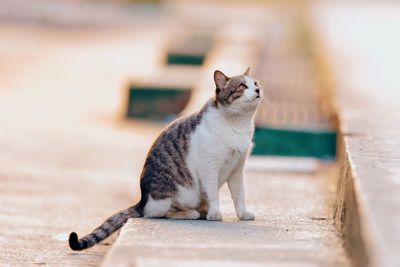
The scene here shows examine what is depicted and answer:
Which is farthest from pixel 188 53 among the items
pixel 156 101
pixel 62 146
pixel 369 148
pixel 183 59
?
pixel 369 148

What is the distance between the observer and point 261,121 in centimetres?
1069

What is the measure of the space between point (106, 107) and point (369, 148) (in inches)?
351

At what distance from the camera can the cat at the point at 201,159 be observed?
627 centimetres

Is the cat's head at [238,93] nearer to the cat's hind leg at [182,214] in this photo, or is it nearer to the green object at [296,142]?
the cat's hind leg at [182,214]

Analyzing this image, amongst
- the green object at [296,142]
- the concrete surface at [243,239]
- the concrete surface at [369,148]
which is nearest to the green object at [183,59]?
the concrete surface at [369,148]

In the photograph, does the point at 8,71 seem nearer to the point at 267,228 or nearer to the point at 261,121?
the point at 261,121

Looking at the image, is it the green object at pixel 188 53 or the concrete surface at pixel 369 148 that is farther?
the green object at pixel 188 53

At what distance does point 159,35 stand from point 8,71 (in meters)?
8.70

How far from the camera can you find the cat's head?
6215 mm

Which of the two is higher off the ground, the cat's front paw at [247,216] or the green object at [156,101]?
the cat's front paw at [247,216]

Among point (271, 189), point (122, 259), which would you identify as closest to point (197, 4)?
point (271, 189)

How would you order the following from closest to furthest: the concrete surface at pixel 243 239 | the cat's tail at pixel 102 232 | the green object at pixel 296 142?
the concrete surface at pixel 243 239
the cat's tail at pixel 102 232
the green object at pixel 296 142

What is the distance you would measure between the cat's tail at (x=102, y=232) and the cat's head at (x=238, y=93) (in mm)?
839

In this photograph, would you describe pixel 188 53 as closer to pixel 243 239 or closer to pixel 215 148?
pixel 215 148
